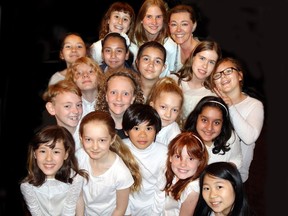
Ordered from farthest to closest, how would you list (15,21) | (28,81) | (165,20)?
(165,20) → (28,81) → (15,21)

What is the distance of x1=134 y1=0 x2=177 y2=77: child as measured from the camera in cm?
223

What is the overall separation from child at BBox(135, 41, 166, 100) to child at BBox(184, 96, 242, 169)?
0.96 feet

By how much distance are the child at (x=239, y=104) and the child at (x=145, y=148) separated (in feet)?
1.10

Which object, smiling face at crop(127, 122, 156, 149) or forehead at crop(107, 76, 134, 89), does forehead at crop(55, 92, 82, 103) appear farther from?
smiling face at crop(127, 122, 156, 149)

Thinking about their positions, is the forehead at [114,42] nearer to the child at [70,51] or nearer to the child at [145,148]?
the child at [70,51]

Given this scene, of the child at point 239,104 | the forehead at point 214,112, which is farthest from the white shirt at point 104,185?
the child at point 239,104

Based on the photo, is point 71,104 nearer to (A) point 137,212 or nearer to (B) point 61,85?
(B) point 61,85

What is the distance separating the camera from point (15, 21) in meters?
1.62

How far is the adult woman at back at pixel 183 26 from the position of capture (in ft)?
6.98

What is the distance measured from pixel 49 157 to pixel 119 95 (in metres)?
0.43

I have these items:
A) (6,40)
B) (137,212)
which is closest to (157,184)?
(137,212)

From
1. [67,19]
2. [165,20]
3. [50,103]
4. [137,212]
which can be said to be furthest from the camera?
[67,19]

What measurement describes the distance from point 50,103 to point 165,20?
840 mm

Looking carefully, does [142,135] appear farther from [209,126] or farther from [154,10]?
[154,10]
